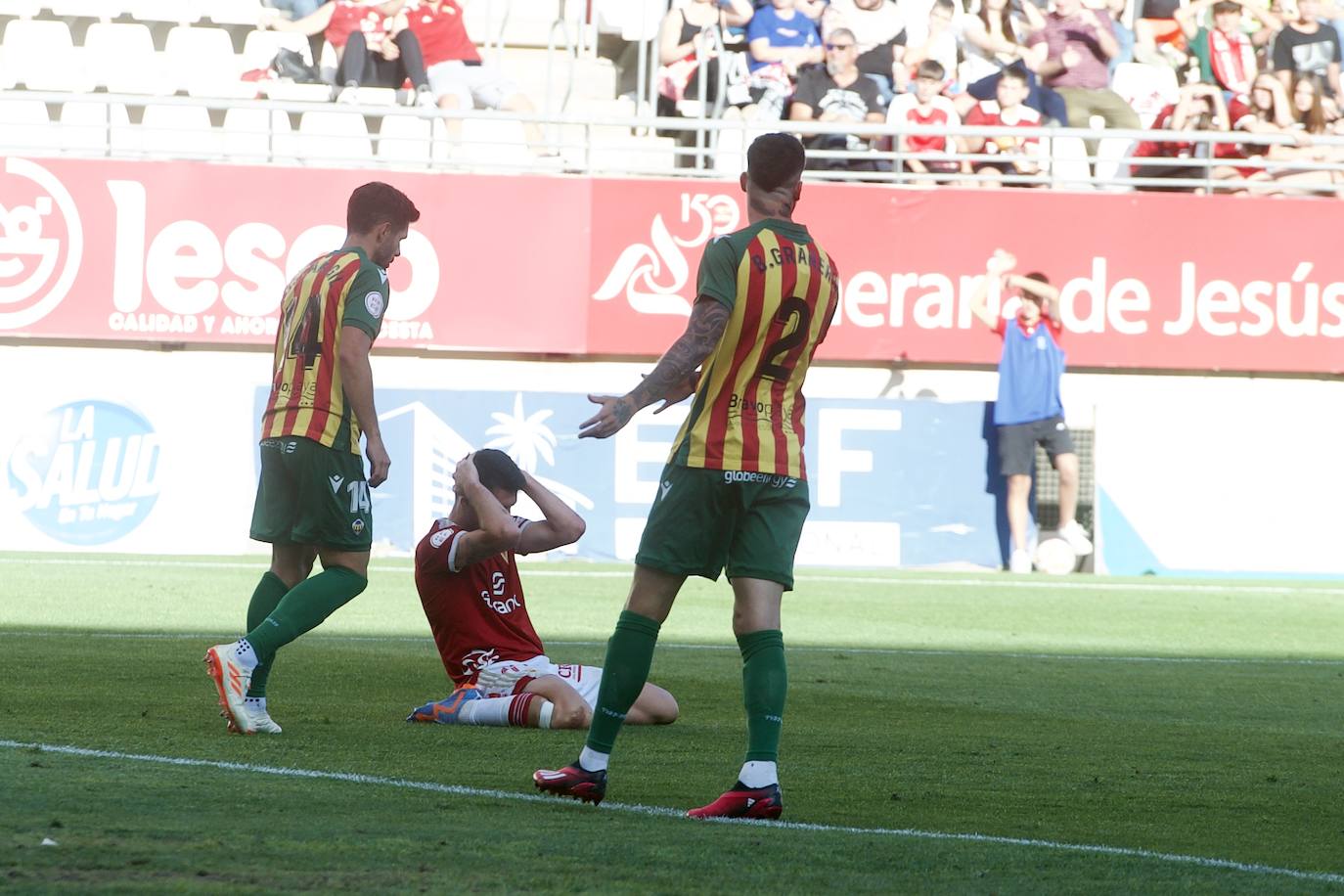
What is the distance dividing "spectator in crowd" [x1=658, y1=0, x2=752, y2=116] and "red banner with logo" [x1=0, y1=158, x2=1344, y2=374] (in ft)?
9.85

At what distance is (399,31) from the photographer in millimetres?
20984

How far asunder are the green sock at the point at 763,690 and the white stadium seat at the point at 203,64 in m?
16.8

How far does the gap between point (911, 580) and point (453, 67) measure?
8.22 m

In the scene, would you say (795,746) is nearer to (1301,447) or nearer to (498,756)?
(498,756)

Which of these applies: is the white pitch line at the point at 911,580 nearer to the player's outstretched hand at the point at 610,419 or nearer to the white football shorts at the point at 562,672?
the white football shorts at the point at 562,672

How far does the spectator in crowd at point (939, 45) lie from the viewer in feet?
73.3

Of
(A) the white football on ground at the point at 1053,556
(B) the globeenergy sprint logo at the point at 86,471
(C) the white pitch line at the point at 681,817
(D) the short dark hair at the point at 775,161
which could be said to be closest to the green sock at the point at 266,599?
(C) the white pitch line at the point at 681,817

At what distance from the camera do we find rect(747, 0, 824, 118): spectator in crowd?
21203 mm

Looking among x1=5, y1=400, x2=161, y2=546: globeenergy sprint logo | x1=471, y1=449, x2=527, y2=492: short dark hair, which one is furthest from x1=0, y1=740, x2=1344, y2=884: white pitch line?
x1=5, y1=400, x2=161, y2=546: globeenergy sprint logo

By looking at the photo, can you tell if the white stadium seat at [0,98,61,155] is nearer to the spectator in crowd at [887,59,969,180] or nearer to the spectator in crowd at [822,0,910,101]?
the spectator in crowd at [822,0,910,101]

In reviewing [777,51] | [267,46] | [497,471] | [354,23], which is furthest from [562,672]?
[267,46]

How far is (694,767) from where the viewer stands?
20.6 ft

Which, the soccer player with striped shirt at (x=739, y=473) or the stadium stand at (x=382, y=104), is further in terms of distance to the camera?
the stadium stand at (x=382, y=104)

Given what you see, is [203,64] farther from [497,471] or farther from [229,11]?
[497,471]
